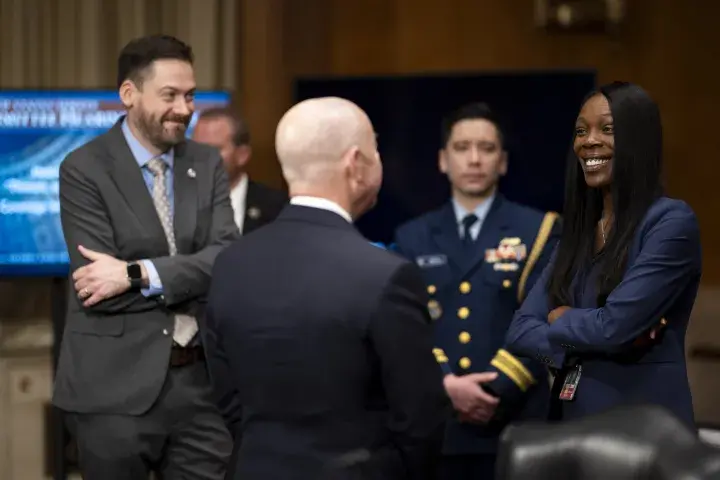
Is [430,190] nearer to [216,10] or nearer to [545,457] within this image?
[216,10]

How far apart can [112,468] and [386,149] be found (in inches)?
89.9

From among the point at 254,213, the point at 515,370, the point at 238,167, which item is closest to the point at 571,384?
the point at 515,370

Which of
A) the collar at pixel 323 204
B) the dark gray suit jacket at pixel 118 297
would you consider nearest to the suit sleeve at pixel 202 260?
the dark gray suit jacket at pixel 118 297

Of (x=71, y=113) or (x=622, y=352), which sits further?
(x=71, y=113)

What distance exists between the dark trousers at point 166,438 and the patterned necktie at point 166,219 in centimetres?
8

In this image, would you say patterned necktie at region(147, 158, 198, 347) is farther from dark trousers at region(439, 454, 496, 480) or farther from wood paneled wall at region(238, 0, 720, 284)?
wood paneled wall at region(238, 0, 720, 284)

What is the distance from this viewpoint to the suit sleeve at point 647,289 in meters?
2.37

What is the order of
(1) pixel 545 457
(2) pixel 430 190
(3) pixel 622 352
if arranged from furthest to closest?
(2) pixel 430 190, (3) pixel 622 352, (1) pixel 545 457

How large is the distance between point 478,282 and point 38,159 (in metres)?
1.88

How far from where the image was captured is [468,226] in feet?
11.5

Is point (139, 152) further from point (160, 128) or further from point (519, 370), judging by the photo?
point (519, 370)

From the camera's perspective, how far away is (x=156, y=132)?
2873 millimetres

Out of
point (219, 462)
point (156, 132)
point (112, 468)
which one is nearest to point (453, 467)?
point (219, 462)

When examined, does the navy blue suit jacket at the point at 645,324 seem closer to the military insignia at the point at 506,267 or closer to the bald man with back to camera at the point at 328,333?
the bald man with back to camera at the point at 328,333
